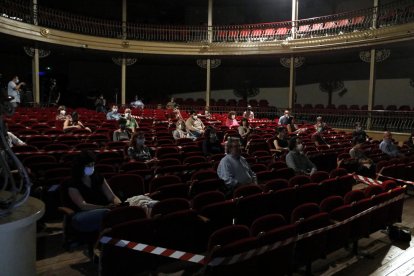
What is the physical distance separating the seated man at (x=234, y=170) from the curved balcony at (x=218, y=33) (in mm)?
10281

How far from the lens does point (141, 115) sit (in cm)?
1514

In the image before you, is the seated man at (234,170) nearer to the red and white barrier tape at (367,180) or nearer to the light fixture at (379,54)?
the red and white barrier tape at (367,180)

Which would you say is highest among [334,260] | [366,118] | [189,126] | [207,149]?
[366,118]

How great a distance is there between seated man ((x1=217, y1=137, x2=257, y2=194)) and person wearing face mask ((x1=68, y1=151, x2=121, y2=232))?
181 centimetres

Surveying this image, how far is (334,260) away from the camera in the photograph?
4.46 meters

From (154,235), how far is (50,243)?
60.8 inches

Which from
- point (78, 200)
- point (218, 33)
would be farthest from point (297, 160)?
point (218, 33)

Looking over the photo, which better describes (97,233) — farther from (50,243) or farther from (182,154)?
(182,154)

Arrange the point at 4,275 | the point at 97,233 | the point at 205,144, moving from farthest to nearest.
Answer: the point at 205,144 → the point at 97,233 → the point at 4,275

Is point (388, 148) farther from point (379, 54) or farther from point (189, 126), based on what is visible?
point (379, 54)

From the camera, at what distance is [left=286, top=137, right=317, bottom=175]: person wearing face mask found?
7.03m

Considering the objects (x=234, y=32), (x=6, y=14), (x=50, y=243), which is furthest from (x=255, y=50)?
(x=50, y=243)

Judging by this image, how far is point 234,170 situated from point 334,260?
1933 mm

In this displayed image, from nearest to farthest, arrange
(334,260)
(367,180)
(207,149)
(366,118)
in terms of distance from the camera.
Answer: (334,260) < (367,180) < (207,149) < (366,118)
